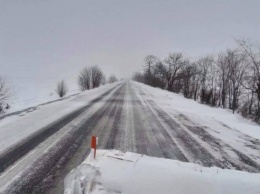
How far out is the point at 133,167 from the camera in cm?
347

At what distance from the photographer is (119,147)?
5996mm

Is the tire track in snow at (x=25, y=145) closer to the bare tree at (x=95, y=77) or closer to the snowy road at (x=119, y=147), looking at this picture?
the snowy road at (x=119, y=147)

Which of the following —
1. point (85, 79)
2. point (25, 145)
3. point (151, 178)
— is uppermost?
point (85, 79)

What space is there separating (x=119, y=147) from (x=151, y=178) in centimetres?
281

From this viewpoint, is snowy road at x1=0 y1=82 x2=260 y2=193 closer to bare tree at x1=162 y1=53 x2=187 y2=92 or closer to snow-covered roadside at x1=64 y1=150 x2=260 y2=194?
snow-covered roadside at x1=64 y1=150 x2=260 y2=194

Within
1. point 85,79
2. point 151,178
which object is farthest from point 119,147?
point 85,79

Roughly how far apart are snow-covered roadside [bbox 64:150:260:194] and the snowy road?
2.14 ft

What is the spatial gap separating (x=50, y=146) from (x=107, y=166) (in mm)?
2948

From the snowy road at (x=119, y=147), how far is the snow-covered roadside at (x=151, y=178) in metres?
0.65

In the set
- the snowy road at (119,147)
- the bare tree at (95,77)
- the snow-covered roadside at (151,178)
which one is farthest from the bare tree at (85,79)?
the snow-covered roadside at (151,178)

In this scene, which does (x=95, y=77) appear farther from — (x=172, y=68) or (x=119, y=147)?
(x=119, y=147)

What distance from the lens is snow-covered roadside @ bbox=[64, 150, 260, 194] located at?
120 inches

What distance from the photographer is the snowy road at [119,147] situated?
14.1 ft

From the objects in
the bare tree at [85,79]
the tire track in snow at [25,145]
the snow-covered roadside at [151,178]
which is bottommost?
the tire track in snow at [25,145]
